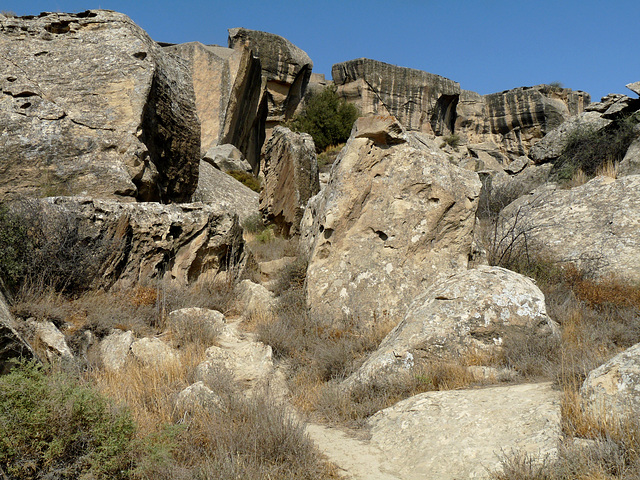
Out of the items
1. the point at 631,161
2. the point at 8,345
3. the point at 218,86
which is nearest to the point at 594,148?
the point at 631,161

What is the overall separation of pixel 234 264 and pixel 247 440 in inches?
183

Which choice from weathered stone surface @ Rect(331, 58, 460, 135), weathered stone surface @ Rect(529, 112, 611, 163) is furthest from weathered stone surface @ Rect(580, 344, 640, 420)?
weathered stone surface @ Rect(331, 58, 460, 135)

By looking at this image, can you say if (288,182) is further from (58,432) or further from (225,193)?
(58,432)

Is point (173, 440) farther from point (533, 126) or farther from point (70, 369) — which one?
point (533, 126)

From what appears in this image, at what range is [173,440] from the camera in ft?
11.5

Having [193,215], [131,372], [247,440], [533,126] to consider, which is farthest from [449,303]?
[533,126]

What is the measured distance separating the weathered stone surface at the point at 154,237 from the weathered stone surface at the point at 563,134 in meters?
9.46

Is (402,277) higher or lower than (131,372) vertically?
higher

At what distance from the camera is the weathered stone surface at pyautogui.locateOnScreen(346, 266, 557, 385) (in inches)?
189

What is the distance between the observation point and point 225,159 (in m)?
17.6

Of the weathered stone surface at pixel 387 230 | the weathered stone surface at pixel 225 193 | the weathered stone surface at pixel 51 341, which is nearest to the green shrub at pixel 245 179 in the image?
the weathered stone surface at pixel 225 193

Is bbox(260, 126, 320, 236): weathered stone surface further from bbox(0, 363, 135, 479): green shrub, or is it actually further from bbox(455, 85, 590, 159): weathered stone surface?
bbox(455, 85, 590, 159): weathered stone surface

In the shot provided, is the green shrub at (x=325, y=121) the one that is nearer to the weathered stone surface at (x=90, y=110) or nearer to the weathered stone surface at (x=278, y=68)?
the weathered stone surface at (x=278, y=68)

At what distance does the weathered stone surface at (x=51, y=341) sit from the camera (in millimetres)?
4824
